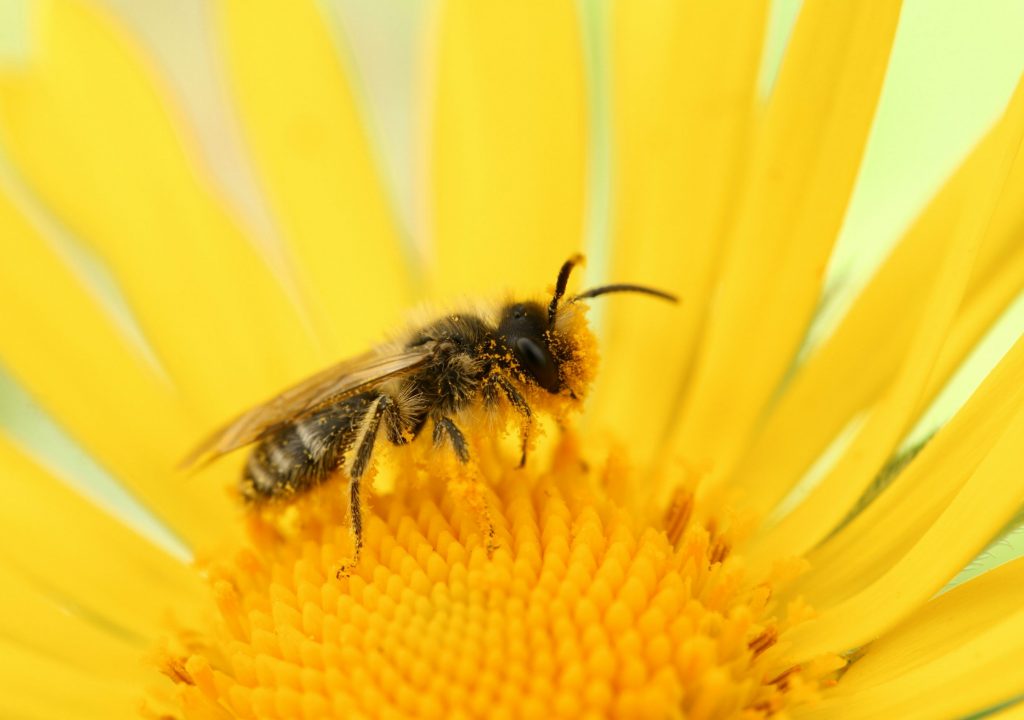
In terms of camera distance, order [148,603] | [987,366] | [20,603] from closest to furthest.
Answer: [987,366], [20,603], [148,603]

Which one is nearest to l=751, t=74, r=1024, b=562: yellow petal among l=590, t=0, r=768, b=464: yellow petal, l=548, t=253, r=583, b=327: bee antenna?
l=590, t=0, r=768, b=464: yellow petal

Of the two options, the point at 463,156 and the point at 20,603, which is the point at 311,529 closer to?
the point at 20,603

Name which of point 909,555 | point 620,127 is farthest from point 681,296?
point 909,555

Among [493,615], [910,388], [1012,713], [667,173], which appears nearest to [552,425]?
[667,173]

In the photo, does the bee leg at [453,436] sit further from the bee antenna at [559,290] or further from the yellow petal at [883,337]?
the yellow petal at [883,337]

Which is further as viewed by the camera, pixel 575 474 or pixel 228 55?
pixel 228 55
